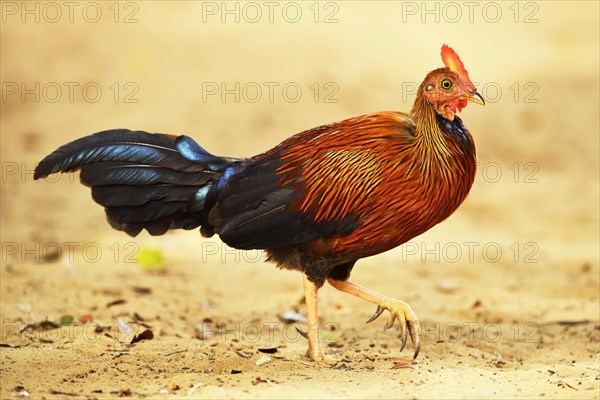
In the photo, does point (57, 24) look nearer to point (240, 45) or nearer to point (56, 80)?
point (56, 80)

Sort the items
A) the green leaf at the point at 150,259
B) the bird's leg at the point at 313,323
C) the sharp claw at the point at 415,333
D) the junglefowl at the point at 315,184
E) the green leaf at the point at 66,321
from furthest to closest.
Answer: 1. the green leaf at the point at 150,259
2. the green leaf at the point at 66,321
3. the bird's leg at the point at 313,323
4. the sharp claw at the point at 415,333
5. the junglefowl at the point at 315,184

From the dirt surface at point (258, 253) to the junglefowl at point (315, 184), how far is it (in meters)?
0.79

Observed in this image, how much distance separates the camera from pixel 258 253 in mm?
10305

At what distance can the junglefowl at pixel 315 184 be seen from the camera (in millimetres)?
5766

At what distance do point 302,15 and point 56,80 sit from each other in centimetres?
425

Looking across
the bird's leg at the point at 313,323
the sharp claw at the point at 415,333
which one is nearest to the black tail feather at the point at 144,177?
the bird's leg at the point at 313,323

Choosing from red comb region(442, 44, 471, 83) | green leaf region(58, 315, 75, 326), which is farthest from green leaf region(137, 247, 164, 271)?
red comb region(442, 44, 471, 83)

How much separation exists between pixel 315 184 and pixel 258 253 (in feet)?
14.8

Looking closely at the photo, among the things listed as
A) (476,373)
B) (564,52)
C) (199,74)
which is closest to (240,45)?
(199,74)

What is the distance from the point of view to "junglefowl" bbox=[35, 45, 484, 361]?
5766 mm

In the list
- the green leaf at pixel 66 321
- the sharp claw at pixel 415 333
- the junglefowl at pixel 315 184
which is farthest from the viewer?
the green leaf at pixel 66 321

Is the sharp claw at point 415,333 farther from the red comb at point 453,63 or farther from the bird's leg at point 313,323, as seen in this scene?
the red comb at point 453,63

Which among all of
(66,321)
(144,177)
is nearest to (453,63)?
(144,177)

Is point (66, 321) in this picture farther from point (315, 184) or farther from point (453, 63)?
point (453, 63)
